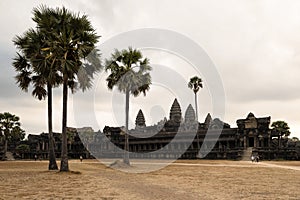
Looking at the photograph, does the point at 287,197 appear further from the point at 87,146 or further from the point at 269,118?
the point at 87,146

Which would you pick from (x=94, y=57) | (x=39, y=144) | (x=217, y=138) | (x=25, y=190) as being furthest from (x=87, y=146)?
(x=25, y=190)

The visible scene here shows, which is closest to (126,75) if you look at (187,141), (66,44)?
(66,44)

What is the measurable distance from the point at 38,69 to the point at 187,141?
5122 centimetres

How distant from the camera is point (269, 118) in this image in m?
63.2

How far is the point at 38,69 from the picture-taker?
2366 centimetres

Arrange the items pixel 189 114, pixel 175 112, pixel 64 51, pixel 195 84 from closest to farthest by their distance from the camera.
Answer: pixel 64 51 → pixel 195 84 → pixel 189 114 → pixel 175 112

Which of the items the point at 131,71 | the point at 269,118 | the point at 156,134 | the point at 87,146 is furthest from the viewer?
the point at 87,146

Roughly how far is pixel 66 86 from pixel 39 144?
232 feet

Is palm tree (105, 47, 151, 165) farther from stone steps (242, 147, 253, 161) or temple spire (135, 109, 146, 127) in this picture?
temple spire (135, 109, 146, 127)

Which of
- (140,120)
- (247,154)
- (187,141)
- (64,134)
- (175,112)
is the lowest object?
(247,154)

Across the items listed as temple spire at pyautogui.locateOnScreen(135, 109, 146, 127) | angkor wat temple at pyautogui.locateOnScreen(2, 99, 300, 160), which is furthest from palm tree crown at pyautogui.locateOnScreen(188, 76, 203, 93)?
temple spire at pyautogui.locateOnScreen(135, 109, 146, 127)

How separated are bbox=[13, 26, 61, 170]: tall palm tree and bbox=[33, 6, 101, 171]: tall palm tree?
23.9 inches

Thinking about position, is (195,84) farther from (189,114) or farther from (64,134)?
(64,134)

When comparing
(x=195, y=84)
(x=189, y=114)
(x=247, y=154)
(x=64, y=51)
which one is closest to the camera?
(x=64, y=51)
